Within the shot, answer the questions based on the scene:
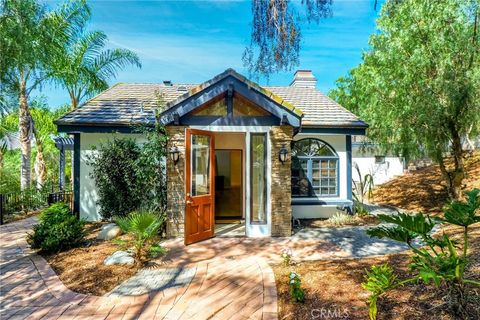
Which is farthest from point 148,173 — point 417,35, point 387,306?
point 417,35

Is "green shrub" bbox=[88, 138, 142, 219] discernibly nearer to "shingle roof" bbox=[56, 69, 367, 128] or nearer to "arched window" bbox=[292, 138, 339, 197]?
"shingle roof" bbox=[56, 69, 367, 128]

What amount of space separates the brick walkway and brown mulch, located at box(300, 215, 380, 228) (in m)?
4.49

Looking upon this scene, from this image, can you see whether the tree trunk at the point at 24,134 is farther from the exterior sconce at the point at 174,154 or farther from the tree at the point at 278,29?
the tree at the point at 278,29

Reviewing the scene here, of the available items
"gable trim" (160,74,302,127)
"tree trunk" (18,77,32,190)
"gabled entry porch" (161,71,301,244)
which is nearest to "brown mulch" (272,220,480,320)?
"gabled entry porch" (161,71,301,244)

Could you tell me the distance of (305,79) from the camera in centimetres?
1589

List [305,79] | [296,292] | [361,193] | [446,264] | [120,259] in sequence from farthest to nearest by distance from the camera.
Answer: [305,79], [361,193], [120,259], [296,292], [446,264]

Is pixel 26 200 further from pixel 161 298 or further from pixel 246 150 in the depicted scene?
pixel 161 298

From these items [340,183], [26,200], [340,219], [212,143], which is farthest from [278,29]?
[26,200]

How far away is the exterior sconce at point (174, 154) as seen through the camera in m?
8.12

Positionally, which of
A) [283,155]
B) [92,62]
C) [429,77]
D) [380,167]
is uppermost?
[92,62]

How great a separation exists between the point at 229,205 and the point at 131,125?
4812 millimetres

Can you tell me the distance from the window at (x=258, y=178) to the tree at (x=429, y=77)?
541 cm

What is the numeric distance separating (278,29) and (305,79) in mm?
12073

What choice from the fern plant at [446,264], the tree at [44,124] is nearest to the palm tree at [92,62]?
the tree at [44,124]
